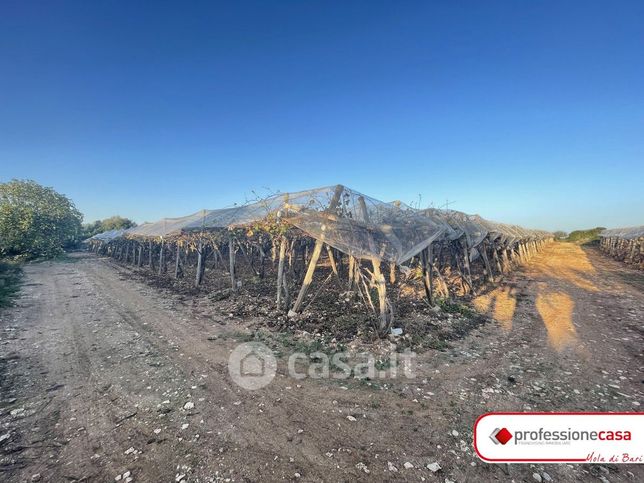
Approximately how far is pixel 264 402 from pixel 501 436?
2886 millimetres

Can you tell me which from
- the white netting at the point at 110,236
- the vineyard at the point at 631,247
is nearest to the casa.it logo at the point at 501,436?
the vineyard at the point at 631,247

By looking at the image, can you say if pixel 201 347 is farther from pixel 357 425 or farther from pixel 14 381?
pixel 357 425

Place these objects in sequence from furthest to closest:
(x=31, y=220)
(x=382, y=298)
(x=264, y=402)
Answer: (x=31, y=220)
(x=382, y=298)
(x=264, y=402)

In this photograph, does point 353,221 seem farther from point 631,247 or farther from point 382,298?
point 631,247

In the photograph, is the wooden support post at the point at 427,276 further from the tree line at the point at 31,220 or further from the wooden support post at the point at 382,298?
the tree line at the point at 31,220

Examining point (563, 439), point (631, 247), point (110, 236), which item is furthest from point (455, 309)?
point (110, 236)

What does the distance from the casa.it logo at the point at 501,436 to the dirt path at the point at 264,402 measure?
27 centimetres

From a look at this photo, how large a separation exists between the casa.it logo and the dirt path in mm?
270

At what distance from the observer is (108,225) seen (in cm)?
5688

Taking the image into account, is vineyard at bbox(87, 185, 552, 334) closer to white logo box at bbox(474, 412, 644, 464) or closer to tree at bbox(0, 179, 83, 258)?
white logo box at bbox(474, 412, 644, 464)

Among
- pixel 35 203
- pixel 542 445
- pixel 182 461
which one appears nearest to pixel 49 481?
pixel 182 461

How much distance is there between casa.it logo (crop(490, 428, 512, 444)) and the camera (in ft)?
8.67

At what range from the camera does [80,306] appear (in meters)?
8.80

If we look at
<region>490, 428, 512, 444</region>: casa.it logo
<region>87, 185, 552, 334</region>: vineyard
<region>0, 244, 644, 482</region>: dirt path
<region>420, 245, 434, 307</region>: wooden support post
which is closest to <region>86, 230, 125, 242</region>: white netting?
<region>87, 185, 552, 334</region>: vineyard
